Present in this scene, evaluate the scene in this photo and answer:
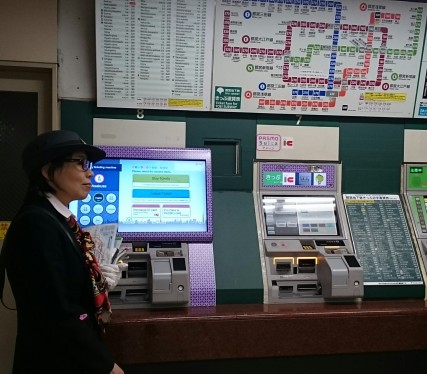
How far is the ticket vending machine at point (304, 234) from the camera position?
285cm

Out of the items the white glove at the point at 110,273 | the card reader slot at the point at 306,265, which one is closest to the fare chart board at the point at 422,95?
the card reader slot at the point at 306,265

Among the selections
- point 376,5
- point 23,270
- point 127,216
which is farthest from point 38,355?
point 376,5

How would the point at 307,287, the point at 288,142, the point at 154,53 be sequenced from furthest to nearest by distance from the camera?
1. the point at 288,142
2. the point at 154,53
3. the point at 307,287

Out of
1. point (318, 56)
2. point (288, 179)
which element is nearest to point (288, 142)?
point (288, 179)

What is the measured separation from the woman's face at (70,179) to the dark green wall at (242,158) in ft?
3.80

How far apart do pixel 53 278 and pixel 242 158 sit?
181cm

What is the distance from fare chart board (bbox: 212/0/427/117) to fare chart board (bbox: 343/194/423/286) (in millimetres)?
650

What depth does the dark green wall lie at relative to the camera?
2924mm

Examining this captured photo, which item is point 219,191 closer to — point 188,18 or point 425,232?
point 188,18

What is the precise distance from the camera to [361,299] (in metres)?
2.95

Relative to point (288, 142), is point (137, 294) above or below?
below

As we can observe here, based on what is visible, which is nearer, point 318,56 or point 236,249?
point 236,249

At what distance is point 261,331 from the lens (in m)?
2.56

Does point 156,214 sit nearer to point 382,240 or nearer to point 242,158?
point 242,158
